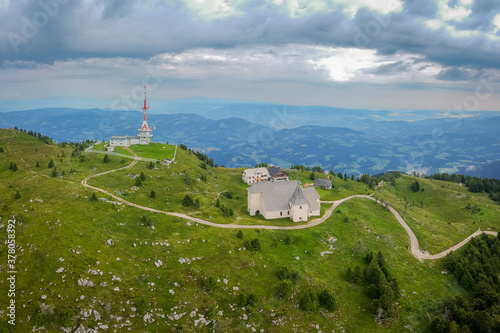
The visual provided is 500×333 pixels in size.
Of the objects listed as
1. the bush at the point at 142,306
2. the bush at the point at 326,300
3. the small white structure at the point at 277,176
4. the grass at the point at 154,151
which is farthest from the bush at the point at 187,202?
the small white structure at the point at 277,176

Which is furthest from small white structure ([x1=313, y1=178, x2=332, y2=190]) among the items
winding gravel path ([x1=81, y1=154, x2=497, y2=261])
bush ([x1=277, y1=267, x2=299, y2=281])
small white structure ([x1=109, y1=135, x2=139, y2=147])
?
small white structure ([x1=109, y1=135, x2=139, y2=147])

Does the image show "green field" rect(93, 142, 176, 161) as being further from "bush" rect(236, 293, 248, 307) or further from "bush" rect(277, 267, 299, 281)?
"bush" rect(236, 293, 248, 307)

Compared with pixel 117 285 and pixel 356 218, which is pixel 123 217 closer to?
pixel 117 285

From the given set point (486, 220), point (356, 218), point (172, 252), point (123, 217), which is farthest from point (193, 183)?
point (486, 220)

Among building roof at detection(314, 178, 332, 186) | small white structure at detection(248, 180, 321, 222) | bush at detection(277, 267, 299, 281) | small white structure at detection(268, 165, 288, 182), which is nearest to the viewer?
bush at detection(277, 267, 299, 281)

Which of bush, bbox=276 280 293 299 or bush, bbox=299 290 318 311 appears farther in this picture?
bush, bbox=276 280 293 299

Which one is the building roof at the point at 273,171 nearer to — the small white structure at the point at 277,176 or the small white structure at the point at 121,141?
the small white structure at the point at 277,176
